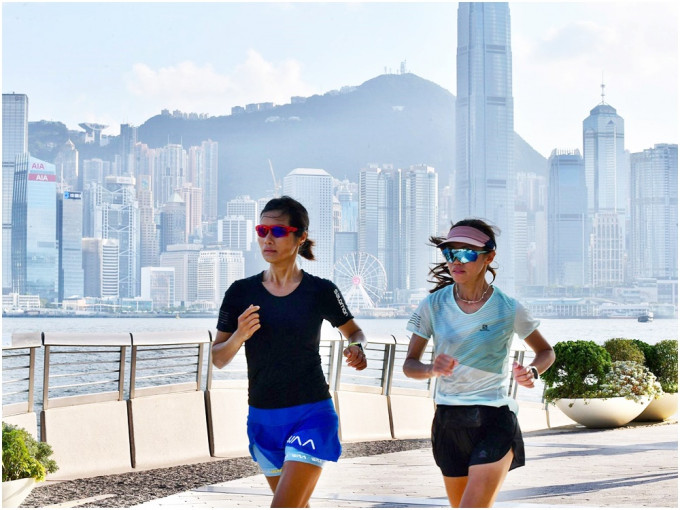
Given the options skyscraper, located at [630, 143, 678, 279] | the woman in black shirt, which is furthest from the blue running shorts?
skyscraper, located at [630, 143, 678, 279]

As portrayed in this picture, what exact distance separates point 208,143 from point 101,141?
1789 centimetres

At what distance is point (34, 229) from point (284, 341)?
146380 mm

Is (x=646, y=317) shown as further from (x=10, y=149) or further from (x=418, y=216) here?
(x=10, y=149)

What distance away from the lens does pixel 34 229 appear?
144 meters

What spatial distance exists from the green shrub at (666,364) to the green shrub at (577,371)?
1.05 meters

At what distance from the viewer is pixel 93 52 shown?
158875mm

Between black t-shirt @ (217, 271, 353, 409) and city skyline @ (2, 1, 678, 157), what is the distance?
149m

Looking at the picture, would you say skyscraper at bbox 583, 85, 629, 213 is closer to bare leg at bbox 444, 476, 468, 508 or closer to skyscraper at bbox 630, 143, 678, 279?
skyscraper at bbox 630, 143, 678, 279

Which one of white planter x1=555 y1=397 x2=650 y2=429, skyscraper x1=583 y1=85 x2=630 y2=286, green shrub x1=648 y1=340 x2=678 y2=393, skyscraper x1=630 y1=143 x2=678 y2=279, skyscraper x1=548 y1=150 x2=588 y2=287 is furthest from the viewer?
skyscraper x1=583 y1=85 x2=630 y2=286

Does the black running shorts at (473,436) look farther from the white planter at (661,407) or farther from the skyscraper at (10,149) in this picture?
the skyscraper at (10,149)

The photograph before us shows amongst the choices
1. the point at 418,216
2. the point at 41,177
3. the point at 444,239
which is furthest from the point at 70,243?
the point at 444,239

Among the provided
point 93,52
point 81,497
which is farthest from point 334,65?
point 81,497

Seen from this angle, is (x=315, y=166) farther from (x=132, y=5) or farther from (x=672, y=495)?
(x=672, y=495)

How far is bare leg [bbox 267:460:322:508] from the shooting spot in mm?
3553
